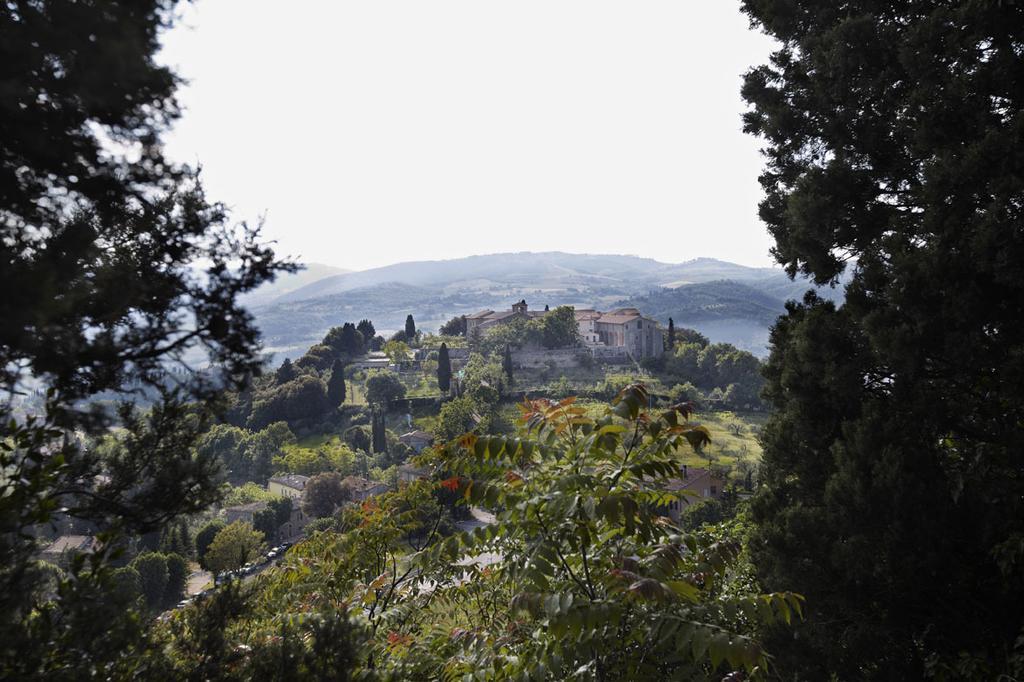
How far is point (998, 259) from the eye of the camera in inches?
148

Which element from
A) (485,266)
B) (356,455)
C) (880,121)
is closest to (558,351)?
(356,455)

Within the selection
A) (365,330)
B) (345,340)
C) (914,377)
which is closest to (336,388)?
(345,340)

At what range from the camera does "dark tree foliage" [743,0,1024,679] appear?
3980 mm

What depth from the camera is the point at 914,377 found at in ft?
14.5

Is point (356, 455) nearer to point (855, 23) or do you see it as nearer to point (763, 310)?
point (855, 23)

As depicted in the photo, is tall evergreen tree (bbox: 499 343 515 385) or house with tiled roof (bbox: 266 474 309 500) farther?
tall evergreen tree (bbox: 499 343 515 385)

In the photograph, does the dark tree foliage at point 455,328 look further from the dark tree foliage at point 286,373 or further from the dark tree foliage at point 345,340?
the dark tree foliage at point 286,373

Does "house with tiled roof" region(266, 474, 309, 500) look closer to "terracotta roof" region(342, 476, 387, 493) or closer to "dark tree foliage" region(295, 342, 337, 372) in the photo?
"terracotta roof" region(342, 476, 387, 493)

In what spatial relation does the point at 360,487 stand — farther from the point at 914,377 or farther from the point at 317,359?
the point at 914,377

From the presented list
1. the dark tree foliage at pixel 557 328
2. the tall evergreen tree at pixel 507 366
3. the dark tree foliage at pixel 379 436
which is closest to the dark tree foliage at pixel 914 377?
the dark tree foliage at pixel 379 436

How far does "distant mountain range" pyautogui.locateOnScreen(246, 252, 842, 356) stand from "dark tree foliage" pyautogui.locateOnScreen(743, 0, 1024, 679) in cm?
5146

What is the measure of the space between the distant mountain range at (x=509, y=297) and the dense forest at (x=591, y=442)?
5150 centimetres

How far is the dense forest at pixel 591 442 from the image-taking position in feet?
5.95

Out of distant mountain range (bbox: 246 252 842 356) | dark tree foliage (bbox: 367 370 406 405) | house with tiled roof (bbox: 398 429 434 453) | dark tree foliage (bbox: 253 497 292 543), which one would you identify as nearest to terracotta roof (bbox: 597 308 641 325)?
distant mountain range (bbox: 246 252 842 356)
